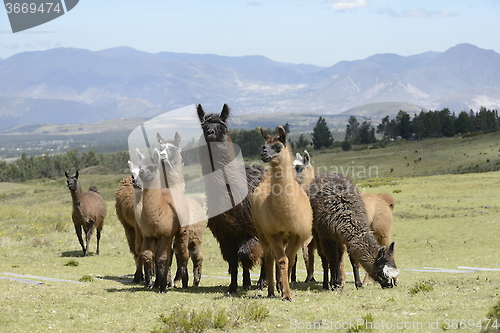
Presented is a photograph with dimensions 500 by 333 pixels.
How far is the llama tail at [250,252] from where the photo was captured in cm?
1155

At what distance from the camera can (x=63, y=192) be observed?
81562 mm

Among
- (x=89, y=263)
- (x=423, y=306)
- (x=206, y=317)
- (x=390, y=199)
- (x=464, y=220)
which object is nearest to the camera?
(x=206, y=317)

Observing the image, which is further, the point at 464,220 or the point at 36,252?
the point at 464,220

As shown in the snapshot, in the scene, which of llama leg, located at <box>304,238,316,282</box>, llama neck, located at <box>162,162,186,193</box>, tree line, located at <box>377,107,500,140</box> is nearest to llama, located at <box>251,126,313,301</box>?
llama neck, located at <box>162,162,186,193</box>

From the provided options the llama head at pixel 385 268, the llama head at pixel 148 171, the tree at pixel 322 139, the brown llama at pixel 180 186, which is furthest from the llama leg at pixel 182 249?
the tree at pixel 322 139

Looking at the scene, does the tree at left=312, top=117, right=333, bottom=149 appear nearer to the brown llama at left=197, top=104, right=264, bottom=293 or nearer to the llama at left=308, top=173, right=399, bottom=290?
the llama at left=308, top=173, right=399, bottom=290

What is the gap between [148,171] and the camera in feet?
38.5

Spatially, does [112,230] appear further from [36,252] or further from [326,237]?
[326,237]

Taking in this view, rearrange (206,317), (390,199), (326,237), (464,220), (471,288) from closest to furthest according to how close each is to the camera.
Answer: (206,317), (471,288), (326,237), (390,199), (464,220)

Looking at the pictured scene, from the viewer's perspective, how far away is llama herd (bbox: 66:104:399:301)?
1005cm

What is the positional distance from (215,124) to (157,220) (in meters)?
2.47

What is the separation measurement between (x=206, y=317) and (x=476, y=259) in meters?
13.2

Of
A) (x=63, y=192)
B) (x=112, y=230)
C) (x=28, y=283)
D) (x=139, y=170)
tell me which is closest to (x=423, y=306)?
(x=139, y=170)

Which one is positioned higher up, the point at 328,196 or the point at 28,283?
the point at 328,196
